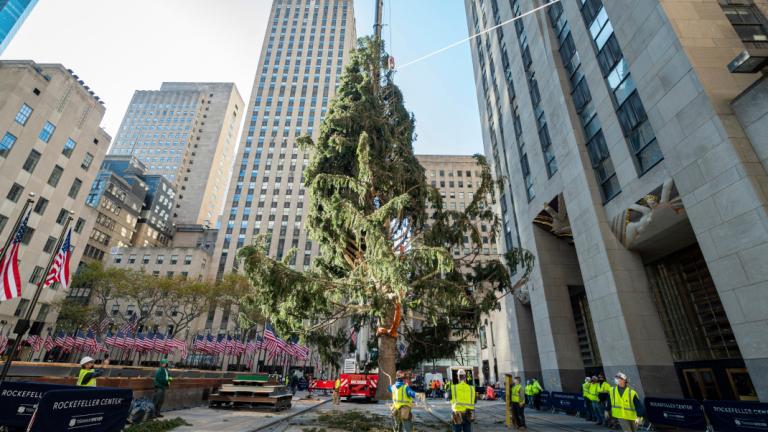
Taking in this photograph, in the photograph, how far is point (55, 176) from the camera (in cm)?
4688

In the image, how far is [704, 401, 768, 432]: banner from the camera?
356 inches

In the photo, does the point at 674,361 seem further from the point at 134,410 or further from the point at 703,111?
the point at 134,410

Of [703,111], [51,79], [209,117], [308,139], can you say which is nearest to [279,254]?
[51,79]

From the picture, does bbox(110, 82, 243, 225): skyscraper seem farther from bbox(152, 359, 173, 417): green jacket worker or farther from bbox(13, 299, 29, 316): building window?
bbox(152, 359, 173, 417): green jacket worker

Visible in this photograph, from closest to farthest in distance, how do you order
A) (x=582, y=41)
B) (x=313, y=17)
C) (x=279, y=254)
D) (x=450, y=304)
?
(x=450, y=304)
(x=582, y=41)
(x=279, y=254)
(x=313, y=17)

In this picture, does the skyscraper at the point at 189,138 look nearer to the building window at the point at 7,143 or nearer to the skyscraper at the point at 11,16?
the skyscraper at the point at 11,16

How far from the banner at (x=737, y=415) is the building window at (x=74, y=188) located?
6515cm

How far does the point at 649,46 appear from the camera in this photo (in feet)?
51.1

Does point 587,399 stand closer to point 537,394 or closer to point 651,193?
point 537,394

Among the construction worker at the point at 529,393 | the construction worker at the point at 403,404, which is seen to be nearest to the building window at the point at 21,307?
the construction worker at the point at 403,404

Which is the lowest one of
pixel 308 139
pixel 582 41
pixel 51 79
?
pixel 308 139

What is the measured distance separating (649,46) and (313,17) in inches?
4731

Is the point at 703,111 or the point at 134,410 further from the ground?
the point at 703,111

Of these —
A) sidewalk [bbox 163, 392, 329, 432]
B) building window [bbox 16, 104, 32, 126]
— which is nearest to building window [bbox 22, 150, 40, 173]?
building window [bbox 16, 104, 32, 126]
